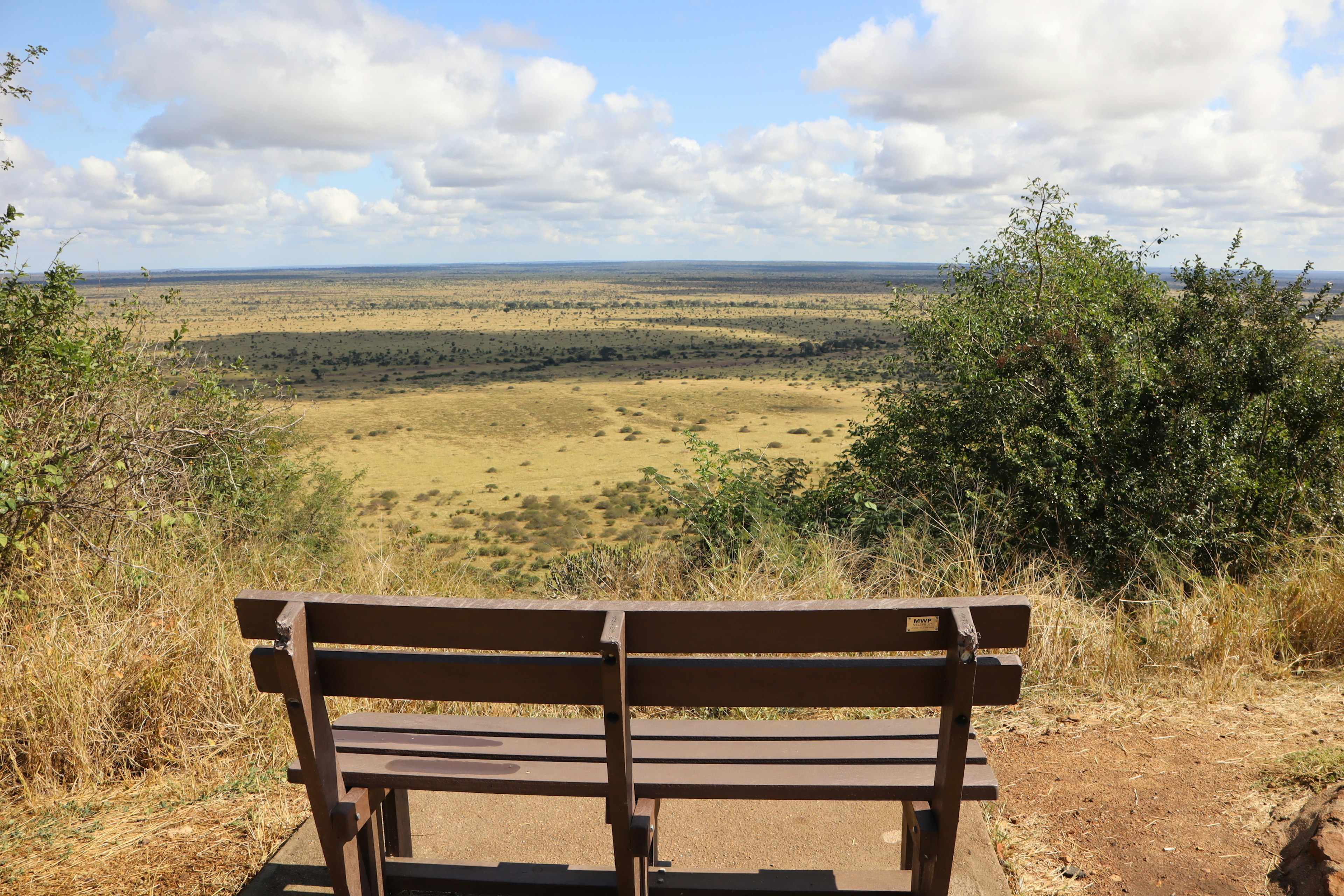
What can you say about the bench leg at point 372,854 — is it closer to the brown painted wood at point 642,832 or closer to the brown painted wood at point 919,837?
the brown painted wood at point 642,832

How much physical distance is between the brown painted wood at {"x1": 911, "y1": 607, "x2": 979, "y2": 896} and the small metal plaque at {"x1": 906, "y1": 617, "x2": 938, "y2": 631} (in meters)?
0.04

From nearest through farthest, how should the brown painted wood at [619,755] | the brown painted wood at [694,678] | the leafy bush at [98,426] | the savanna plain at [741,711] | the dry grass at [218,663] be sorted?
1. the brown painted wood at [619,755]
2. the brown painted wood at [694,678]
3. the savanna plain at [741,711]
4. the dry grass at [218,663]
5. the leafy bush at [98,426]

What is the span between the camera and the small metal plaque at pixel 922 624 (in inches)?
75.2

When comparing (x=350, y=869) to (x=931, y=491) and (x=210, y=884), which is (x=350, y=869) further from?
(x=931, y=491)

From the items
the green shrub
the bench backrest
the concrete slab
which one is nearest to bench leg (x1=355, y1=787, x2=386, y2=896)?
the concrete slab

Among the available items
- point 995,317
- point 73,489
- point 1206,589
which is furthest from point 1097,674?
point 995,317

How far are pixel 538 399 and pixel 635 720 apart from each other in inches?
1757

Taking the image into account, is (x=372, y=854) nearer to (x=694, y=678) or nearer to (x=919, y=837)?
(x=694, y=678)

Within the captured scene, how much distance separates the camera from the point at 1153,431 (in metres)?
7.22

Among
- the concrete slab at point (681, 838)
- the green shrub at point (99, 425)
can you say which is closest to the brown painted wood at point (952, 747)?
the concrete slab at point (681, 838)

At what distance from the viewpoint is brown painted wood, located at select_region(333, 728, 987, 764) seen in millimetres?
2275

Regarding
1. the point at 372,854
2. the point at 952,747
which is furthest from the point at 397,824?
the point at 952,747

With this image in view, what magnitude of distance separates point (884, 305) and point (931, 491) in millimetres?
108225

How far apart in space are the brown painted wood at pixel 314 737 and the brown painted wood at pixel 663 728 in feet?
0.79
